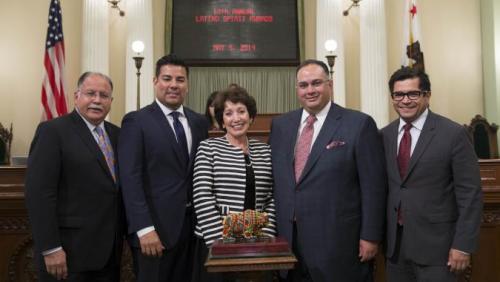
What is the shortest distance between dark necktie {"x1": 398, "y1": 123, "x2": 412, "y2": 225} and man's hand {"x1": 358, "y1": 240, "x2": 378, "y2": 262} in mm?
239

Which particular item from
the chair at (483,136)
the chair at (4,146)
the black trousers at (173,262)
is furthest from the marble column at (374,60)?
the black trousers at (173,262)

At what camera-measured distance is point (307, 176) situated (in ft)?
8.63

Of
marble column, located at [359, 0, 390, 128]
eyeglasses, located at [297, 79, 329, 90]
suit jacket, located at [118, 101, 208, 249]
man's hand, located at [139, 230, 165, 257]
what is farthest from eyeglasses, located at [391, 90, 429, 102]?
marble column, located at [359, 0, 390, 128]

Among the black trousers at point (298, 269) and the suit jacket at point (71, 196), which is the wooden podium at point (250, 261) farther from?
the suit jacket at point (71, 196)

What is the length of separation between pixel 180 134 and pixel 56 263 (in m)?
0.99

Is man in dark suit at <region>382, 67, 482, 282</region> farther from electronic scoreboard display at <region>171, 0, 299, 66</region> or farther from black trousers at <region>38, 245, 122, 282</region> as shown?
electronic scoreboard display at <region>171, 0, 299, 66</region>

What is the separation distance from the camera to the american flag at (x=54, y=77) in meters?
6.89

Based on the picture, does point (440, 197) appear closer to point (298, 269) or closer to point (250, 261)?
point (298, 269)

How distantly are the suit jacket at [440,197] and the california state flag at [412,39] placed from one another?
229 inches

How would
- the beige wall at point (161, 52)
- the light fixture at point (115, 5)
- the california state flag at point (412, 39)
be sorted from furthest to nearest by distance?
1. the light fixture at point (115, 5)
2. the beige wall at point (161, 52)
3. the california state flag at point (412, 39)

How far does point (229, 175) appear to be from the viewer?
2.57 metres

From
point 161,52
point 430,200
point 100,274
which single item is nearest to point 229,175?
point 100,274

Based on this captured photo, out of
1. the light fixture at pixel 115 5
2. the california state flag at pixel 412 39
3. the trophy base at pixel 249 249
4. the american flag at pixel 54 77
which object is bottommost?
the trophy base at pixel 249 249

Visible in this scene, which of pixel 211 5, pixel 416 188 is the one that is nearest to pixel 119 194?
pixel 416 188
